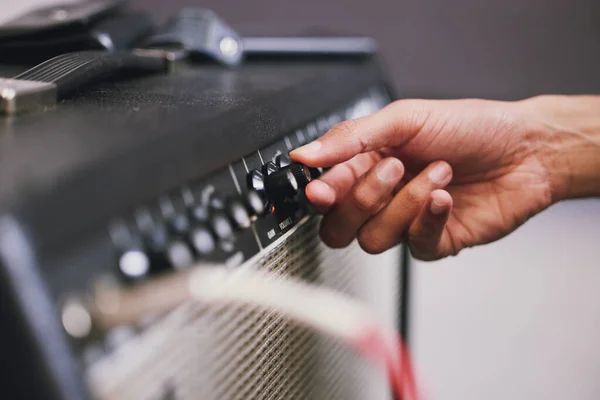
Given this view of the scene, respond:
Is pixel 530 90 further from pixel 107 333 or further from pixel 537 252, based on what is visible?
pixel 107 333

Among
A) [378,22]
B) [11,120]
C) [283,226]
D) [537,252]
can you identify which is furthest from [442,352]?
[11,120]

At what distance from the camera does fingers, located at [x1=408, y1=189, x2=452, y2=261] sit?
0.53 m

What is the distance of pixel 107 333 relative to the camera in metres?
0.30

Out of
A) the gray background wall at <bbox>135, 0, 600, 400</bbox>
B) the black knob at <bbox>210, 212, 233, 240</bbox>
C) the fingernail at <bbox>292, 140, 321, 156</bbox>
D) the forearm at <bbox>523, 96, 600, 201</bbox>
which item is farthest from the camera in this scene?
the gray background wall at <bbox>135, 0, 600, 400</bbox>

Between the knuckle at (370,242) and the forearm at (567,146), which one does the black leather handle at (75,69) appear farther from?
the forearm at (567,146)

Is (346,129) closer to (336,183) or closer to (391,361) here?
(336,183)

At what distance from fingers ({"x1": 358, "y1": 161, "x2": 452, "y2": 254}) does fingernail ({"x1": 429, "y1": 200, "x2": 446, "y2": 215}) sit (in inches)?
1.2

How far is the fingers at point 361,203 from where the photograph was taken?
55 centimetres

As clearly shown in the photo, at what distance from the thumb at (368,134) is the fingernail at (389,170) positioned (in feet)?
0.06

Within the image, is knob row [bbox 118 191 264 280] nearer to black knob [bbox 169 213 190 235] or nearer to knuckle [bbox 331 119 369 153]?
black knob [bbox 169 213 190 235]

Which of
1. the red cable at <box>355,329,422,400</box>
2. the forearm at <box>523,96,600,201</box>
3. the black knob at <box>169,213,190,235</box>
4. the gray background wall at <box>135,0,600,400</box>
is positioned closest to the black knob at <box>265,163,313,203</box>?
the black knob at <box>169,213,190,235</box>

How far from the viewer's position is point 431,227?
58 centimetres

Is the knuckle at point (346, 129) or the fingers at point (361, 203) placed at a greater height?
the knuckle at point (346, 129)

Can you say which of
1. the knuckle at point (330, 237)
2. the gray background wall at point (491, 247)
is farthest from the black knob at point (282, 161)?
the gray background wall at point (491, 247)
